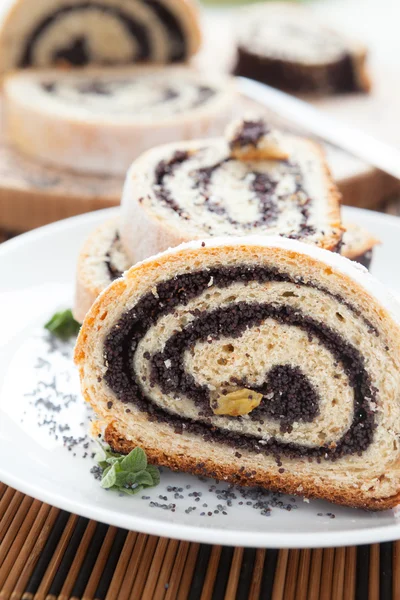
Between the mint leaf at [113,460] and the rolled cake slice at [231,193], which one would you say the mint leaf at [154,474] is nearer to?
the mint leaf at [113,460]

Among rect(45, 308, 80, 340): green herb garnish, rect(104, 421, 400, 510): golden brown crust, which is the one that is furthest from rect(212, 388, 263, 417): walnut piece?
rect(45, 308, 80, 340): green herb garnish

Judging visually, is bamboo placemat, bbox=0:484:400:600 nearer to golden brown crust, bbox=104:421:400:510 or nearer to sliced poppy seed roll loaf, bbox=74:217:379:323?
golden brown crust, bbox=104:421:400:510

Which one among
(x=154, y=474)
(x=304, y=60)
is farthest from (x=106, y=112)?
(x=154, y=474)

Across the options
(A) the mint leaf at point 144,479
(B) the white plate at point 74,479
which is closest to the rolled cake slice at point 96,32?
(B) the white plate at point 74,479

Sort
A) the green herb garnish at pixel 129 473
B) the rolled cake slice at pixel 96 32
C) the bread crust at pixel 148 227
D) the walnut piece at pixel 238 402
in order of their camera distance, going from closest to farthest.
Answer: the green herb garnish at pixel 129 473, the walnut piece at pixel 238 402, the bread crust at pixel 148 227, the rolled cake slice at pixel 96 32

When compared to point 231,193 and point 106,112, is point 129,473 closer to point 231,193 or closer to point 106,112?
point 231,193

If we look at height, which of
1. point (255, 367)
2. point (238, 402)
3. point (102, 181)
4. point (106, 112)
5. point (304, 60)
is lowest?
point (102, 181)

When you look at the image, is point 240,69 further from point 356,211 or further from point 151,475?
point 151,475

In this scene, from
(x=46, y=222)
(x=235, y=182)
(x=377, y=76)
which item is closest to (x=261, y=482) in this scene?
(x=235, y=182)
